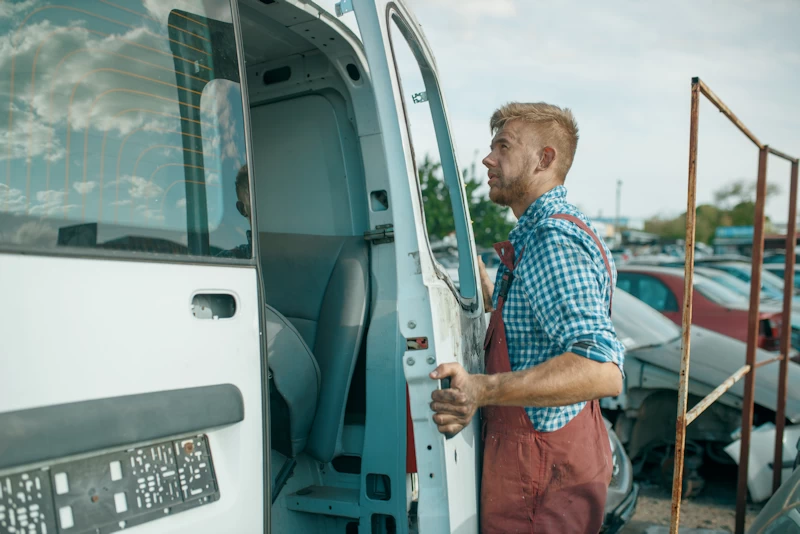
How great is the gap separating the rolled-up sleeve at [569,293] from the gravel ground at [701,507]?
309cm

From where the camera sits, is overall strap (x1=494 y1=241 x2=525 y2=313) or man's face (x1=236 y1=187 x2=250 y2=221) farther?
overall strap (x1=494 y1=241 x2=525 y2=313)

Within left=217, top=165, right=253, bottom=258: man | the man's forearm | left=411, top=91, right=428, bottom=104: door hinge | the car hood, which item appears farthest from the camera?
the car hood

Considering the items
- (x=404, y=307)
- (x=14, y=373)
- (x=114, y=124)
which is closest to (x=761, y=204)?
(x=404, y=307)

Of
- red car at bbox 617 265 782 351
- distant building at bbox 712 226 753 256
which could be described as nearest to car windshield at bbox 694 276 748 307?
red car at bbox 617 265 782 351

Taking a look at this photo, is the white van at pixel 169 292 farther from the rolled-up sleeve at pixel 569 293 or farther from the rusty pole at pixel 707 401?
the rusty pole at pixel 707 401

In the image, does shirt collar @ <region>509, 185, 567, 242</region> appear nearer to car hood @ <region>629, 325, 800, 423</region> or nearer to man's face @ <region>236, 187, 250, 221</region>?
man's face @ <region>236, 187, 250, 221</region>

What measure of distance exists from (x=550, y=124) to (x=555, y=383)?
89 cm

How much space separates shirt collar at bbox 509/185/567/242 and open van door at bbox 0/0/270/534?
36.8 inches

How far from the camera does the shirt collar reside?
6.68 feet

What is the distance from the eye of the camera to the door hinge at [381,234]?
101 inches

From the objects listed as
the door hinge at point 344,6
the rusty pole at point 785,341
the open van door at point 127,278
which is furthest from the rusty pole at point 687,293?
the rusty pole at point 785,341

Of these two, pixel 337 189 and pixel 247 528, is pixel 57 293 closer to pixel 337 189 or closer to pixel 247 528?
pixel 247 528

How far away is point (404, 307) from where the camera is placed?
5.65ft

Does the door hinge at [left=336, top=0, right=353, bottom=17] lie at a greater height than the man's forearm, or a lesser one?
greater
